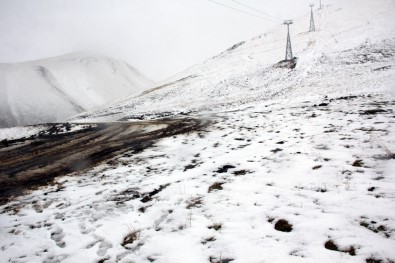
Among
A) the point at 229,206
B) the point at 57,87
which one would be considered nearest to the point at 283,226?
the point at 229,206

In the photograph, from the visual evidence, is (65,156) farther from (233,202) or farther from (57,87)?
(57,87)

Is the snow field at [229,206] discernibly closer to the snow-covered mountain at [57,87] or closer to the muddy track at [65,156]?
the muddy track at [65,156]

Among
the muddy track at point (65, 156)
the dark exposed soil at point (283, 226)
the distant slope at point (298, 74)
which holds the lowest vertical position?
the dark exposed soil at point (283, 226)

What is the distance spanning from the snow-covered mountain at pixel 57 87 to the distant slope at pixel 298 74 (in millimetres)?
47945

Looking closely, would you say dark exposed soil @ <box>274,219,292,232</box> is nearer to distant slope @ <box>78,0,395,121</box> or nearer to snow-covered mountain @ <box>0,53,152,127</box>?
distant slope @ <box>78,0,395,121</box>

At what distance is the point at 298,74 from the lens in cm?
2545

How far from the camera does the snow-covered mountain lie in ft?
278

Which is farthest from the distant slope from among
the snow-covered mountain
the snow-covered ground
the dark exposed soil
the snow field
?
the snow-covered mountain

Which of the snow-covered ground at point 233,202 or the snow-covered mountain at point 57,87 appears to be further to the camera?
the snow-covered mountain at point 57,87

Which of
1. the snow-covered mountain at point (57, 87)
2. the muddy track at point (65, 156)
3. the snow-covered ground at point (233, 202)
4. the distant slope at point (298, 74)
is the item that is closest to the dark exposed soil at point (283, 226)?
the snow-covered ground at point (233, 202)

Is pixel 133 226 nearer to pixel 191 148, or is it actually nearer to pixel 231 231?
pixel 231 231

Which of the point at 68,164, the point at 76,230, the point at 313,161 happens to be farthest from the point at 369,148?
the point at 68,164

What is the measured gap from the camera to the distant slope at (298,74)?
64.3 ft

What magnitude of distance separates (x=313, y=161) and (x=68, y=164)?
698 centimetres
